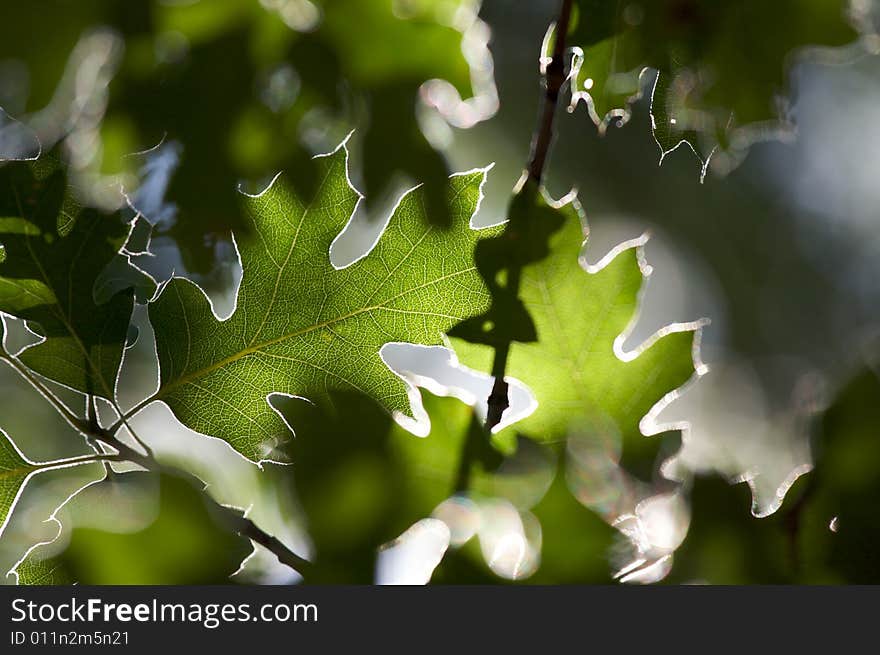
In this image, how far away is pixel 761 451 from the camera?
835mm

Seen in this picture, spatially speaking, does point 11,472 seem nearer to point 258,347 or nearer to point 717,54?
point 258,347

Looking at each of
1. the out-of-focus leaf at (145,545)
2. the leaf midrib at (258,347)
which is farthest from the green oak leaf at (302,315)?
the out-of-focus leaf at (145,545)

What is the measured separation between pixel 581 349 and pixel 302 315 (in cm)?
31

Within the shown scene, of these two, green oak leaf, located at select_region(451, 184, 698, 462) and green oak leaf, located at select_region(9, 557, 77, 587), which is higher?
green oak leaf, located at select_region(451, 184, 698, 462)

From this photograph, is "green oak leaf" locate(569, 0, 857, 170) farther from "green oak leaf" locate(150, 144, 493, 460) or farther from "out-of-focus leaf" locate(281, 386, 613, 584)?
"out-of-focus leaf" locate(281, 386, 613, 584)

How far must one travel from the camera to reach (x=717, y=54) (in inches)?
34.4

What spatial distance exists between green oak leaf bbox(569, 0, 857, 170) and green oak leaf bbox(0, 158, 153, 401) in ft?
1.85

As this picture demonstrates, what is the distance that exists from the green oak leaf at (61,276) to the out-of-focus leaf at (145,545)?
0.15 m

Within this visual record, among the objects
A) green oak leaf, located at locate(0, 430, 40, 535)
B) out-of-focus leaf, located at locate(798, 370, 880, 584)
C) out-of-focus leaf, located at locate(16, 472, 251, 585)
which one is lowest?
green oak leaf, located at locate(0, 430, 40, 535)

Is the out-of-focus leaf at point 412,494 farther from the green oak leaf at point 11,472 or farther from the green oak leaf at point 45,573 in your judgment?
the green oak leaf at point 11,472

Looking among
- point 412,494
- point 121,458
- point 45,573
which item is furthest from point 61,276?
point 412,494

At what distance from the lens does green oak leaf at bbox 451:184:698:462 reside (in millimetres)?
820

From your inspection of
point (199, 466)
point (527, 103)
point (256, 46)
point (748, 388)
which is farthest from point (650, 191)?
point (199, 466)

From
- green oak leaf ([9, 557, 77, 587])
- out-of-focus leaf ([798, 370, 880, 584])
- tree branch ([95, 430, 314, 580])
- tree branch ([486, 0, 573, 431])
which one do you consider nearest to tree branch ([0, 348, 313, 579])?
tree branch ([95, 430, 314, 580])
